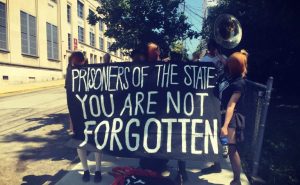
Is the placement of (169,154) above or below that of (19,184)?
above

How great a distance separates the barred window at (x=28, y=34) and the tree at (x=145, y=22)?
66.9 ft

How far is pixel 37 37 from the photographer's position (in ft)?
107

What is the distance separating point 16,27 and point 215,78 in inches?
1088

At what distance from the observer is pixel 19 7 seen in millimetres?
29156

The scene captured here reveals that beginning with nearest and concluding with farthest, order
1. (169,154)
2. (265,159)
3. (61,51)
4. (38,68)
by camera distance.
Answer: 1. (169,154)
2. (265,159)
3. (38,68)
4. (61,51)

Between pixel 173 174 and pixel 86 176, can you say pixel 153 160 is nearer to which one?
pixel 173 174

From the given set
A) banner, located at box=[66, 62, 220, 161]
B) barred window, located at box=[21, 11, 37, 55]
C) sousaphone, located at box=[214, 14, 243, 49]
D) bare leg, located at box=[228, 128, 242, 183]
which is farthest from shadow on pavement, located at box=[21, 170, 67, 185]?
barred window, located at box=[21, 11, 37, 55]

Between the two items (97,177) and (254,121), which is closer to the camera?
(97,177)

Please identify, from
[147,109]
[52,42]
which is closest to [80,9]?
[52,42]

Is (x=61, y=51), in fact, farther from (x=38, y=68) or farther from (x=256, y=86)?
(x=256, y=86)

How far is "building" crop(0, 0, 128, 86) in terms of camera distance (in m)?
27.0

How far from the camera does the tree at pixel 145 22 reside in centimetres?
1102

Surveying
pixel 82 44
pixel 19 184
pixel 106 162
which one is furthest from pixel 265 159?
pixel 82 44

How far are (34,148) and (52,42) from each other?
102ft
